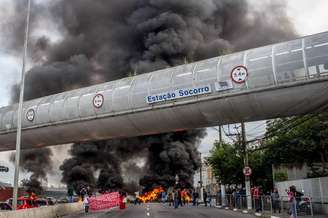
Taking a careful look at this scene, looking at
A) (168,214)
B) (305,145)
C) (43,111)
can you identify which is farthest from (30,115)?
(305,145)

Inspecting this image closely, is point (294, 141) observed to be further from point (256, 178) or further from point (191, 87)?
point (191, 87)

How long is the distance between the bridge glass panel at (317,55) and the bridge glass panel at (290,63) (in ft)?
0.92

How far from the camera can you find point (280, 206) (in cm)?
2055

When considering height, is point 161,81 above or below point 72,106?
above

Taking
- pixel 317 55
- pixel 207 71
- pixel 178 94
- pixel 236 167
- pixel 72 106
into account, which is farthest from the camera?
pixel 236 167

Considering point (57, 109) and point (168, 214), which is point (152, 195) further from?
point (57, 109)

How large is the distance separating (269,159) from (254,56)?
18.3 meters

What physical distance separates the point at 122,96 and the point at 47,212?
23.3 feet

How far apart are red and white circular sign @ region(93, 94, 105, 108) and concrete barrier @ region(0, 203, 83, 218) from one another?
19.5ft

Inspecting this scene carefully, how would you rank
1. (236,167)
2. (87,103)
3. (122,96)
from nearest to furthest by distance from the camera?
(122,96)
(87,103)
(236,167)

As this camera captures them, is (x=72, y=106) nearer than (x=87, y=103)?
No

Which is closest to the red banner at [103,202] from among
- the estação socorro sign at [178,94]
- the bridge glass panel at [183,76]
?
the estação socorro sign at [178,94]

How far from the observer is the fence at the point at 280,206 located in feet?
56.8

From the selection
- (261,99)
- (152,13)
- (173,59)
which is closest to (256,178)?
(261,99)
